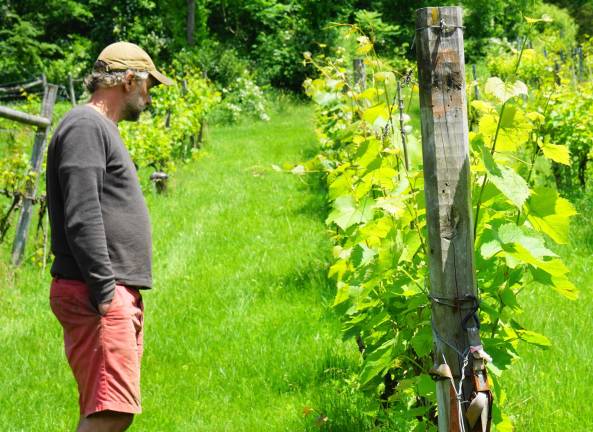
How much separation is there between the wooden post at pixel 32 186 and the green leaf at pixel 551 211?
5.77 m

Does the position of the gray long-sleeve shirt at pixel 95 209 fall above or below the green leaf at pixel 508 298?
above

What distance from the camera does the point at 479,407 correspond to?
2117 mm

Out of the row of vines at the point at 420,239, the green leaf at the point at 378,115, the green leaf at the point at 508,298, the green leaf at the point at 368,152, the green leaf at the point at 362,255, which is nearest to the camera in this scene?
the row of vines at the point at 420,239

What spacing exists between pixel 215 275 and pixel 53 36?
116ft

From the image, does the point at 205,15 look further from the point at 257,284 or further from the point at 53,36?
the point at 257,284

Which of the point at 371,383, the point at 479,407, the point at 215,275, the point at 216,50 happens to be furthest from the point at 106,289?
the point at 216,50

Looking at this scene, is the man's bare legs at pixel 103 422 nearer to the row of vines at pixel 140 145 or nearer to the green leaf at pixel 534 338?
the green leaf at pixel 534 338

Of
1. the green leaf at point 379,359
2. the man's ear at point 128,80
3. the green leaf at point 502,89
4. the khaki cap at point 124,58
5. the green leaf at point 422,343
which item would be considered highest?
the khaki cap at point 124,58

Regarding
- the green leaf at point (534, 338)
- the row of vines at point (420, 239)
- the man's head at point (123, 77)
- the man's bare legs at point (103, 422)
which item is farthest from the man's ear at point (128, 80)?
the green leaf at point (534, 338)

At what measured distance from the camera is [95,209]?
9.12 feet

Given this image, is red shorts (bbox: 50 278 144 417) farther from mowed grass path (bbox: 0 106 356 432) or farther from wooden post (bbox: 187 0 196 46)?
wooden post (bbox: 187 0 196 46)

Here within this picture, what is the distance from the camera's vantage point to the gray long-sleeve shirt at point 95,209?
9.08 ft

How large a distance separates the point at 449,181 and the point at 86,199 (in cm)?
133

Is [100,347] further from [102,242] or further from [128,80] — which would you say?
[128,80]
